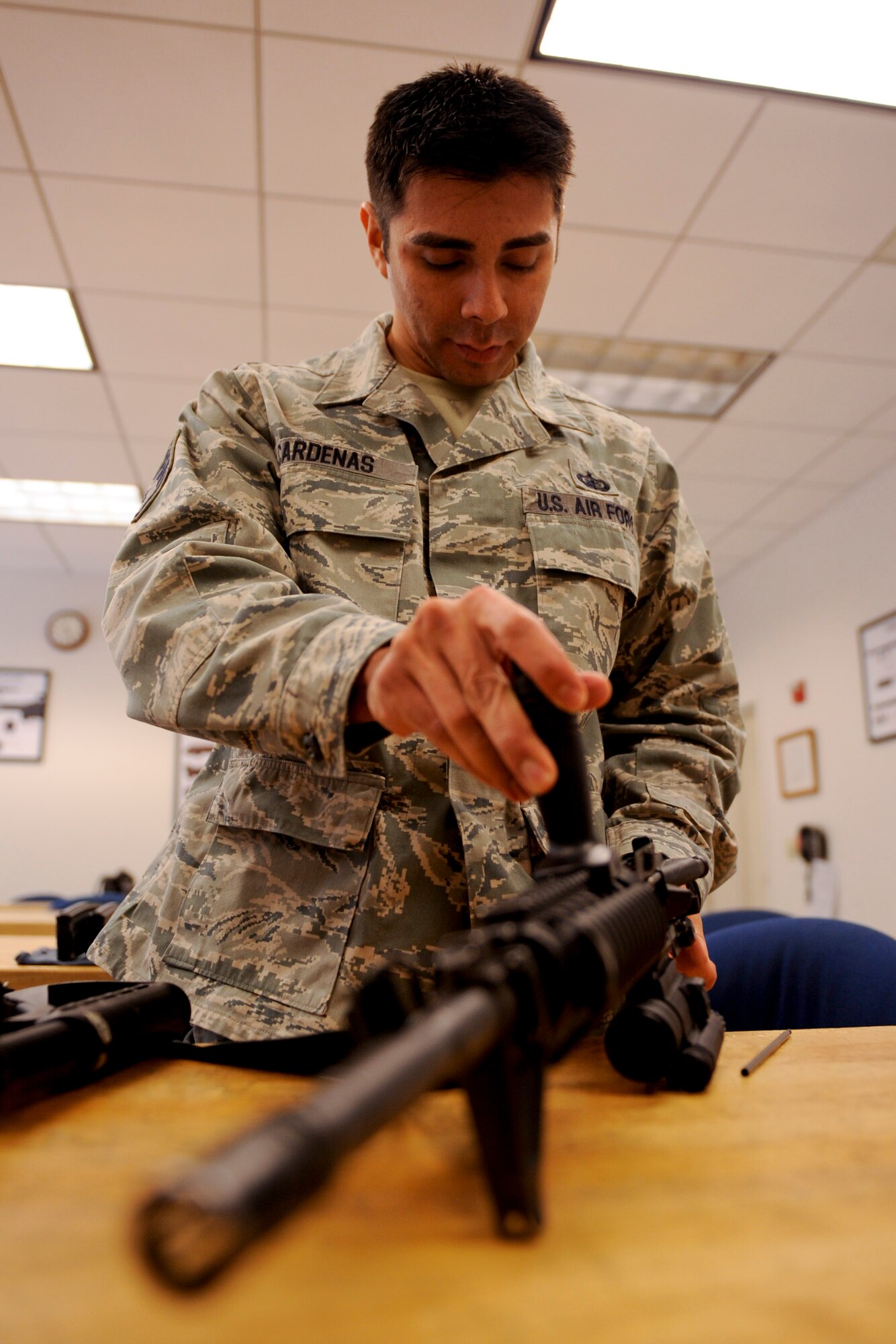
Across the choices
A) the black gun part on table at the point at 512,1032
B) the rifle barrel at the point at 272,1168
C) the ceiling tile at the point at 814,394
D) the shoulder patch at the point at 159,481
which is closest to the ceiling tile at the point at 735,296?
the ceiling tile at the point at 814,394

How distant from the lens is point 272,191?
272 centimetres

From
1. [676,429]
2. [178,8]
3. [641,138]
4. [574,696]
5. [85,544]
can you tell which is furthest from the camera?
[85,544]

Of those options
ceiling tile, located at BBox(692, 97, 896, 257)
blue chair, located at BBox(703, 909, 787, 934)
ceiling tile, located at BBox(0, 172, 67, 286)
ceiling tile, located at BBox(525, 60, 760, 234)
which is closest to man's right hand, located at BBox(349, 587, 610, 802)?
ceiling tile, located at BBox(525, 60, 760, 234)

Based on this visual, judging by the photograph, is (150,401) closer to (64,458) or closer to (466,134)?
(64,458)

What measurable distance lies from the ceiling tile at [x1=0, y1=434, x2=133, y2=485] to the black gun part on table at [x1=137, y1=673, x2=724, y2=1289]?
422cm

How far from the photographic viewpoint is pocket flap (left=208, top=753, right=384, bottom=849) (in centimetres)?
91

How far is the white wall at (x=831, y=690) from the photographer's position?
441 centimetres

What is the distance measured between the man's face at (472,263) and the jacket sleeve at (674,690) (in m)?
0.30

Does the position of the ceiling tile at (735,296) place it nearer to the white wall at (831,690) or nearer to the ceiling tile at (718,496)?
the ceiling tile at (718,496)

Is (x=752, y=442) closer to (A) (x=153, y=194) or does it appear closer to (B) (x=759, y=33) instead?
(B) (x=759, y=33)

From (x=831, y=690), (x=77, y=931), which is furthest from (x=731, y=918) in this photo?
(x=831, y=690)

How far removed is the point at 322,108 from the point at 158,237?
0.78 meters

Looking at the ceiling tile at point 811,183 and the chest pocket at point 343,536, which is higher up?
the ceiling tile at point 811,183

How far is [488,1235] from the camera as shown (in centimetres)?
42
